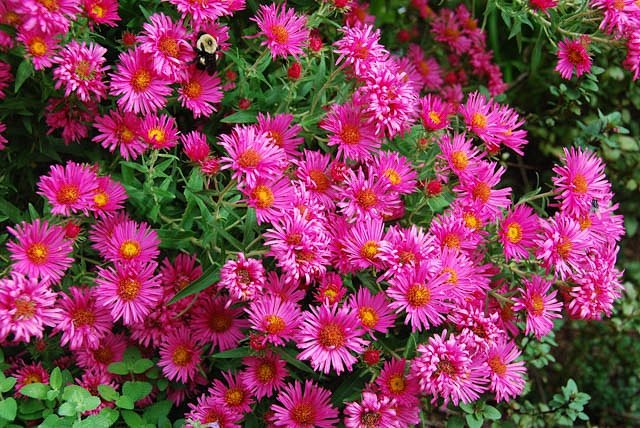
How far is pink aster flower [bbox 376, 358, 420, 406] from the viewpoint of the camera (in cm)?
184

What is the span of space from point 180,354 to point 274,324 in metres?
0.38

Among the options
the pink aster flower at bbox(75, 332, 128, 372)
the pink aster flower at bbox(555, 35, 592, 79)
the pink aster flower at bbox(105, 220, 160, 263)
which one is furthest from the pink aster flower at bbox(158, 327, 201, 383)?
the pink aster flower at bbox(555, 35, 592, 79)

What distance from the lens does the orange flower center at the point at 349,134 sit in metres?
2.02

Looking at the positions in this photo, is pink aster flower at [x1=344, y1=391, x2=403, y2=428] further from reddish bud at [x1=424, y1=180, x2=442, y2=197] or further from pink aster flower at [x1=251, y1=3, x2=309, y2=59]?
pink aster flower at [x1=251, y1=3, x2=309, y2=59]

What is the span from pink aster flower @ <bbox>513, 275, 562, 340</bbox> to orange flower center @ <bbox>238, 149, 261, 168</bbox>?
853mm

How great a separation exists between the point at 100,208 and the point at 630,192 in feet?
9.09

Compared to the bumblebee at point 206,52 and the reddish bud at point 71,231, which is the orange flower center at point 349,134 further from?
the reddish bud at point 71,231

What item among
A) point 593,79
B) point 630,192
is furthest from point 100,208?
point 630,192

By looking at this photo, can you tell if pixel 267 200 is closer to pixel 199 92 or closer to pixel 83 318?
pixel 199 92

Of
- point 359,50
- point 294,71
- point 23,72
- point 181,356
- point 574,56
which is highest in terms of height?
point 574,56

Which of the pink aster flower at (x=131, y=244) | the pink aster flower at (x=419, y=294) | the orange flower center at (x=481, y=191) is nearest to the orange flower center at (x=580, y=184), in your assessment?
the orange flower center at (x=481, y=191)

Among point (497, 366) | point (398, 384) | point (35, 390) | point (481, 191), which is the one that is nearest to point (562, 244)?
point (481, 191)

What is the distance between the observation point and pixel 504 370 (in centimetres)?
199

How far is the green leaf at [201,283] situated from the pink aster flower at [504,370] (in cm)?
79
